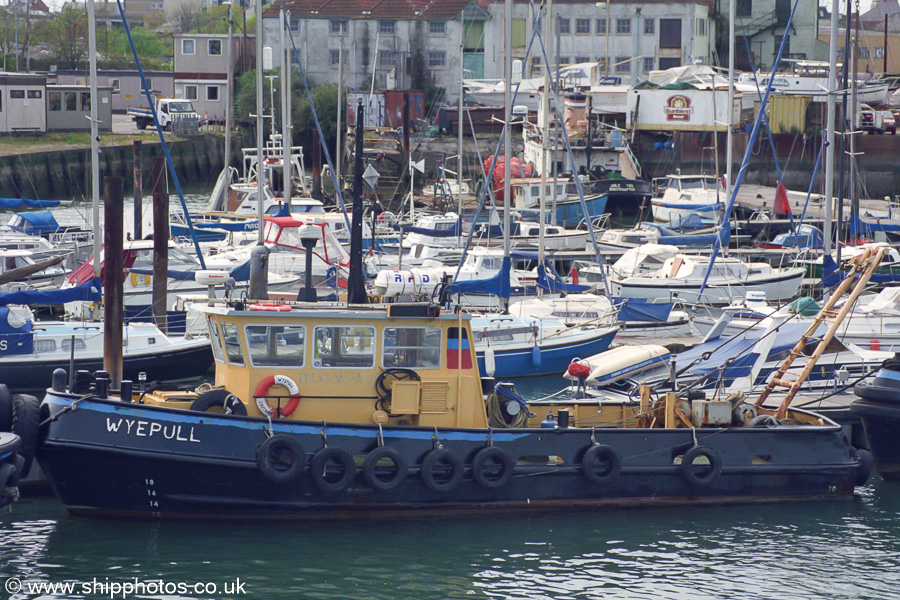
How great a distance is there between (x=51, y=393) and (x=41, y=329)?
25.4ft

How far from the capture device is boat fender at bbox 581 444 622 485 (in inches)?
464

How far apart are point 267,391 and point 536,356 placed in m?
8.45

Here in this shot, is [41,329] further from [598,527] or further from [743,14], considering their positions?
[743,14]

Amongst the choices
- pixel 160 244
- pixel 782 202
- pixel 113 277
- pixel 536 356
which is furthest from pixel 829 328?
pixel 782 202

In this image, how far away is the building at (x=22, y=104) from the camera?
45469 mm

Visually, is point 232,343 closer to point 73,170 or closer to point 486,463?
point 486,463

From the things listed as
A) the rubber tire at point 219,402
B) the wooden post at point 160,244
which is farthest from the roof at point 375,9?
the rubber tire at point 219,402

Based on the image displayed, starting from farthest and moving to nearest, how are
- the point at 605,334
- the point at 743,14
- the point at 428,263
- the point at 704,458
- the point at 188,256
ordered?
the point at 743,14 < the point at 428,263 < the point at 188,256 < the point at 605,334 < the point at 704,458

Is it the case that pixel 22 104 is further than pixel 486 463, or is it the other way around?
pixel 22 104

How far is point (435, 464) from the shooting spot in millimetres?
11367

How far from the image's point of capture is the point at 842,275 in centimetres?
2152

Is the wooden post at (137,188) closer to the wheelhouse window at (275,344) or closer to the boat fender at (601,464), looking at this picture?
the wheelhouse window at (275,344)

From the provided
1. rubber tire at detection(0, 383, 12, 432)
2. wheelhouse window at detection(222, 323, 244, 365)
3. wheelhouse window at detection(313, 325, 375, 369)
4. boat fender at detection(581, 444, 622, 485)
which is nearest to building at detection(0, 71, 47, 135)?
rubber tire at detection(0, 383, 12, 432)

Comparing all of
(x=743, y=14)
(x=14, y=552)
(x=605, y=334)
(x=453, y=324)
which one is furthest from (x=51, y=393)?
(x=743, y=14)
